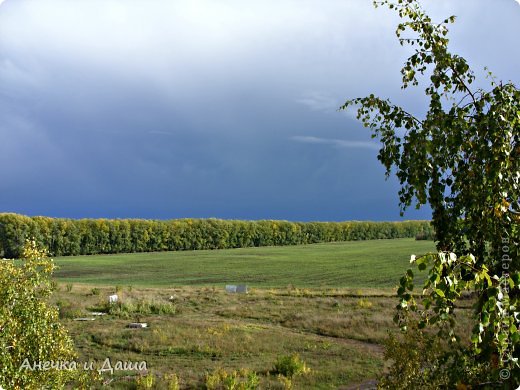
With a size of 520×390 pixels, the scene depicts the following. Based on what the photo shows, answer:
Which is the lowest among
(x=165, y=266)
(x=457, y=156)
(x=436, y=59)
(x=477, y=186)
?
(x=165, y=266)

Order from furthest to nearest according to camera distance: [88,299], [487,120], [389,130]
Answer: [88,299] → [389,130] → [487,120]

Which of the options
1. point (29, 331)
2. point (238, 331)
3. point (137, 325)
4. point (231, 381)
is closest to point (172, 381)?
point (231, 381)

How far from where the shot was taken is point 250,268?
79.3 m

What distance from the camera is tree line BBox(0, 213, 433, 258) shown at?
90250 millimetres

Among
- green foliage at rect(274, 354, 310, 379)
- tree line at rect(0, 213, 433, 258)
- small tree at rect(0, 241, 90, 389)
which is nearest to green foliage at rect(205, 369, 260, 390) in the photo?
green foliage at rect(274, 354, 310, 379)

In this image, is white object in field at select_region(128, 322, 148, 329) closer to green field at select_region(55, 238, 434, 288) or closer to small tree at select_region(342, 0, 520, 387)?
small tree at select_region(342, 0, 520, 387)

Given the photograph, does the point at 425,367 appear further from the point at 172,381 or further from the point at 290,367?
the point at 290,367

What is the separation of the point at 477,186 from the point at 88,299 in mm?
38808

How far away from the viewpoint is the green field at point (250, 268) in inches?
2484

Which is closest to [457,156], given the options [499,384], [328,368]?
[499,384]

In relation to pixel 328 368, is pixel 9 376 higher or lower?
higher

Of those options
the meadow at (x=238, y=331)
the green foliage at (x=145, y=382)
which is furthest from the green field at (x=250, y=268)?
the green foliage at (x=145, y=382)

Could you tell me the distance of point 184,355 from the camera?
23.5 m

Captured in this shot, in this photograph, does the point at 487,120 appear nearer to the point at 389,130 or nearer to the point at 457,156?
the point at 457,156
